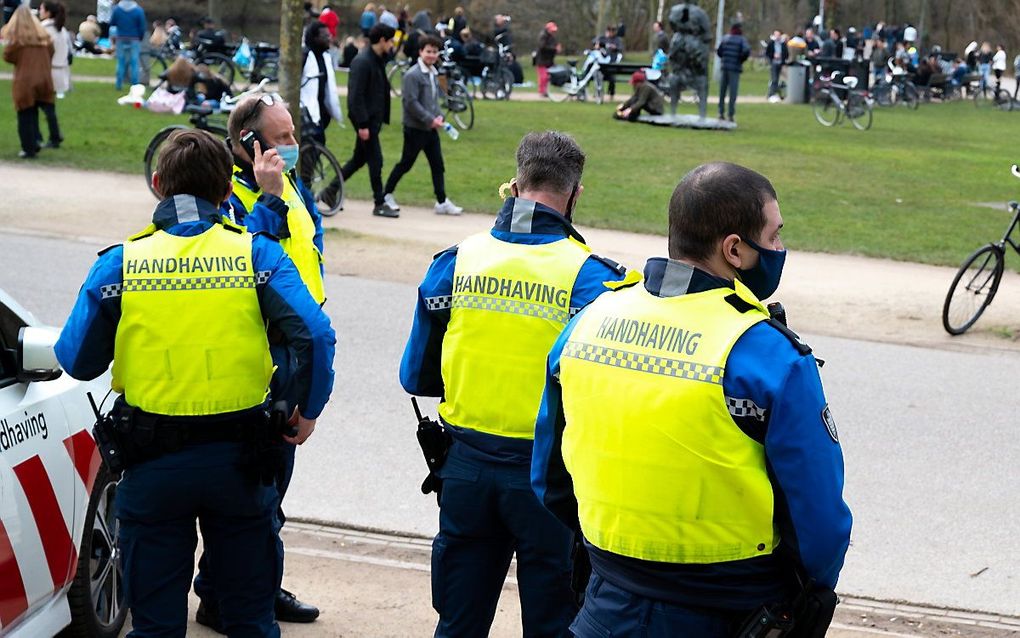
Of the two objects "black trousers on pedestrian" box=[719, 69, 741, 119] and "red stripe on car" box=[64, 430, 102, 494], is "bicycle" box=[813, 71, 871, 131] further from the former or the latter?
"red stripe on car" box=[64, 430, 102, 494]

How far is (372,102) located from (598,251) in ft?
10.6

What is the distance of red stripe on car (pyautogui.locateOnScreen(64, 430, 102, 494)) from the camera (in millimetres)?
4312

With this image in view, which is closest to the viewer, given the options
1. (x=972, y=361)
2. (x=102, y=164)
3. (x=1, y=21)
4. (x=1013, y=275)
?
(x=972, y=361)

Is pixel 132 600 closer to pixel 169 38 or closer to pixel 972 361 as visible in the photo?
pixel 972 361

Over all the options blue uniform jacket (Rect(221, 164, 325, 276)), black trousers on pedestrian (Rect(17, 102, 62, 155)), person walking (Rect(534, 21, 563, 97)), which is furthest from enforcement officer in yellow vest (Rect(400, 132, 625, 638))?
person walking (Rect(534, 21, 563, 97))

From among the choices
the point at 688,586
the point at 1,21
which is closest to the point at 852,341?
the point at 688,586

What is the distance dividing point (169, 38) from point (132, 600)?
1267 inches

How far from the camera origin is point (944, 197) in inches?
712

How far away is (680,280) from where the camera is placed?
9.33 feet

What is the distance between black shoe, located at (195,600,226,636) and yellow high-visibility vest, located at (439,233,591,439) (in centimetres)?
162

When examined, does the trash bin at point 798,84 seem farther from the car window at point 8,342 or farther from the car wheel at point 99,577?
the car window at point 8,342

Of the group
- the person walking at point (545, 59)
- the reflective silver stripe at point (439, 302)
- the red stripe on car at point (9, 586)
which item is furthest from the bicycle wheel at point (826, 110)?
the red stripe on car at point (9, 586)

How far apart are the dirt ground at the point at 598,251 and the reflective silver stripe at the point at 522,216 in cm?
678

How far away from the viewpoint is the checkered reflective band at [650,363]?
2725 millimetres
